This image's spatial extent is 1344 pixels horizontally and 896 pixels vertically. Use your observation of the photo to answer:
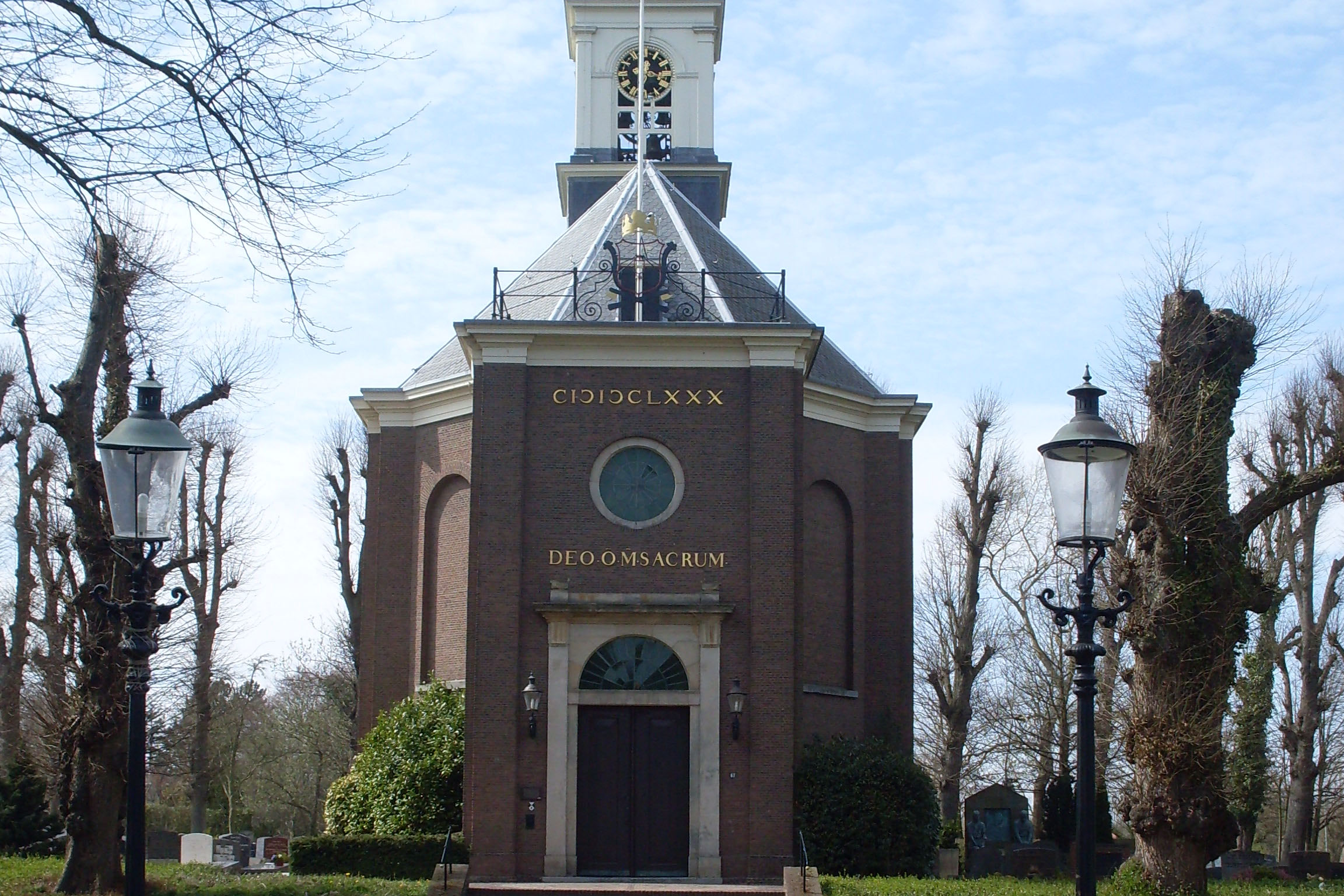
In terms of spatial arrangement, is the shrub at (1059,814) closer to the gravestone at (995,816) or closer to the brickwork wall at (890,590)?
the gravestone at (995,816)

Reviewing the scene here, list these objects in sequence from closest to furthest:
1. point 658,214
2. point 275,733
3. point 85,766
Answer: point 85,766 → point 658,214 → point 275,733

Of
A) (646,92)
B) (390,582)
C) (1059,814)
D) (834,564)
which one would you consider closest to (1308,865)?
(1059,814)

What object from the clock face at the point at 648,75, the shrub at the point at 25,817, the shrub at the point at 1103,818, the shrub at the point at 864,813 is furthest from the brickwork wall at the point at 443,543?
the shrub at the point at 1103,818

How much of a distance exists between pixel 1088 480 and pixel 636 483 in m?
14.6

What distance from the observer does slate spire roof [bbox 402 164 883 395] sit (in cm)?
2736

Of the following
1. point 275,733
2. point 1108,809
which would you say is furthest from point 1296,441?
point 275,733

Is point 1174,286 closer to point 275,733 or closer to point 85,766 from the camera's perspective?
point 85,766

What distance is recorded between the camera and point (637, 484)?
84.5 ft

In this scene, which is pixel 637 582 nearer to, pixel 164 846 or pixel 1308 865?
pixel 164 846

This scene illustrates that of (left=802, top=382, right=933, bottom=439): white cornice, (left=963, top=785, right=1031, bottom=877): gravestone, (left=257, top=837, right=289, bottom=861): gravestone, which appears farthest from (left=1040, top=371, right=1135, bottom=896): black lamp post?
(left=257, top=837, right=289, bottom=861): gravestone

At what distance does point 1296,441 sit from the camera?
38.3 metres

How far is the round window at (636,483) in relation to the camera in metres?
25.6

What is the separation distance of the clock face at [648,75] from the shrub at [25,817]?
2094 centimetres

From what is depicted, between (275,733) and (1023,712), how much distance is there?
31.2 m
